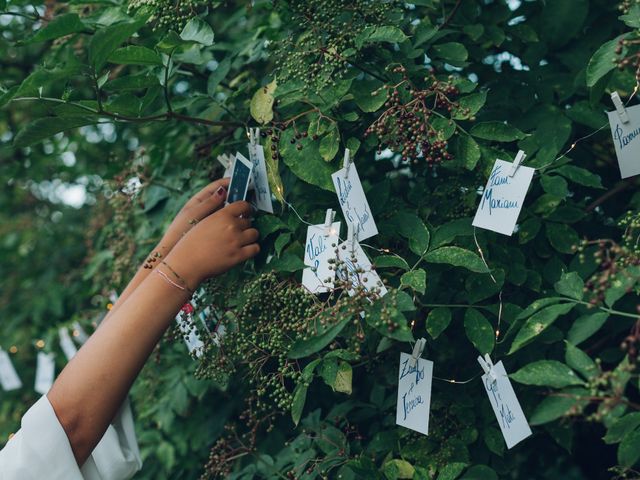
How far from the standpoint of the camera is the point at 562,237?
1330 mm

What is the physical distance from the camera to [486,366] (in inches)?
46.7

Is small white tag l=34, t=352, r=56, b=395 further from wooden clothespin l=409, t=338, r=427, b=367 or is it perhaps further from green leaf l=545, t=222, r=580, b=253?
green leaf l=545, t=222, r=580, b=253

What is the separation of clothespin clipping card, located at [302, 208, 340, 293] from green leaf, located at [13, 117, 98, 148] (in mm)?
468

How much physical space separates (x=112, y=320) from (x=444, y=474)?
0.63 metres

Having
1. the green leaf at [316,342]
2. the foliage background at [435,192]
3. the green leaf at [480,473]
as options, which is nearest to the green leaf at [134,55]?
the foliage background at [435,192]

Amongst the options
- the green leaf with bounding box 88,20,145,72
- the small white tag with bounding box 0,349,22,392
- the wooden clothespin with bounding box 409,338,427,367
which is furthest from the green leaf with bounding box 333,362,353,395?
the small white tag with bounding box 0,349,22,392

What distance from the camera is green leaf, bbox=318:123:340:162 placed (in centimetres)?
128

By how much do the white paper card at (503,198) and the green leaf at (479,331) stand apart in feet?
0.53

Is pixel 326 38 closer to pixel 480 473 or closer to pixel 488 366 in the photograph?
pixel 488 366

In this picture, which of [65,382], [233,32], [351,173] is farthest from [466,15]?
[65,382]

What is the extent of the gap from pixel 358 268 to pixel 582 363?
0.37m

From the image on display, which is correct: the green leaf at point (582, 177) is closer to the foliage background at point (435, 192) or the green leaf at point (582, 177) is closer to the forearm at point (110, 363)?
the foliage background at point (435, 192)

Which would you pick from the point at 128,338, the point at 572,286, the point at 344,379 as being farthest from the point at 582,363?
the point at 128,338

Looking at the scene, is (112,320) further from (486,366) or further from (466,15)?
(466,15)
